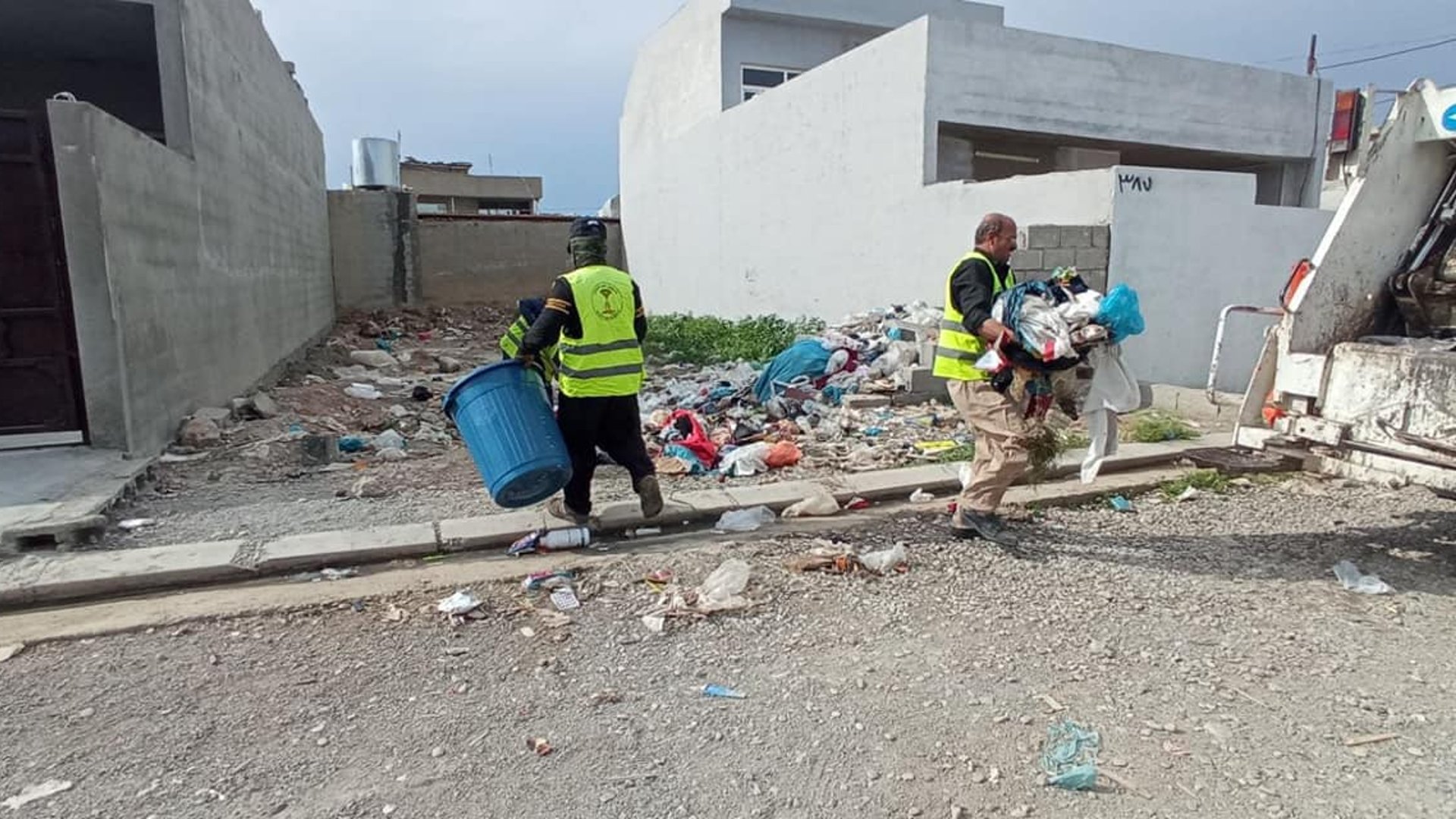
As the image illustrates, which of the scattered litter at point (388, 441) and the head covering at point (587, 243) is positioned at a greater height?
the head covering at point (587, 243)

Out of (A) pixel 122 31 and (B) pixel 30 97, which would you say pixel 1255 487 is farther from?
(B) pixel 30 97

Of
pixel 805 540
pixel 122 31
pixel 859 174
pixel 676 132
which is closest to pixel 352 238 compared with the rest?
pixel 676 132

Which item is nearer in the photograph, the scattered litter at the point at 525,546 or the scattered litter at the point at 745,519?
the scattered litter at the point at 525,546

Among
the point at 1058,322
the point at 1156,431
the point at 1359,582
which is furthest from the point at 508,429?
the point at 1156,431

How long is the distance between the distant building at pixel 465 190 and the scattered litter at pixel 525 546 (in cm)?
3140

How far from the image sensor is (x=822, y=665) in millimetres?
2926

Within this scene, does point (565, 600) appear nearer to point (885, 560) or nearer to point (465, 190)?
point (885, 560)

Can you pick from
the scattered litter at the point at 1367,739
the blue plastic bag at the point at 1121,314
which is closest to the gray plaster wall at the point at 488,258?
the blue plastic bag at the point at 1121,314

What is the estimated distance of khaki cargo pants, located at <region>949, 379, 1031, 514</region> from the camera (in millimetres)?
3863

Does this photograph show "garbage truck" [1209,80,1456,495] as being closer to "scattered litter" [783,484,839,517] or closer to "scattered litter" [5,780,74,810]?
"scattered litter" [783,484,839,517]

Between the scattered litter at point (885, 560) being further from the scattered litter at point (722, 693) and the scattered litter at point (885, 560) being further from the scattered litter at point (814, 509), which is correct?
the scattered litter at point (722, 693)

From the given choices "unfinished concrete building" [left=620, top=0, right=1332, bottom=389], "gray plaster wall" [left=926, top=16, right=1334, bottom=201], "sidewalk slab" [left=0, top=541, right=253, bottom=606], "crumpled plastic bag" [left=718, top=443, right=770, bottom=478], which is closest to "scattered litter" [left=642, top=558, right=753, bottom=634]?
"crumpled plastic bag" [left=718, top=443, right=770, bottom=478]

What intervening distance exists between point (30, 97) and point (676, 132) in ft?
36.8

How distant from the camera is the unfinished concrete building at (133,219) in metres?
5.04
